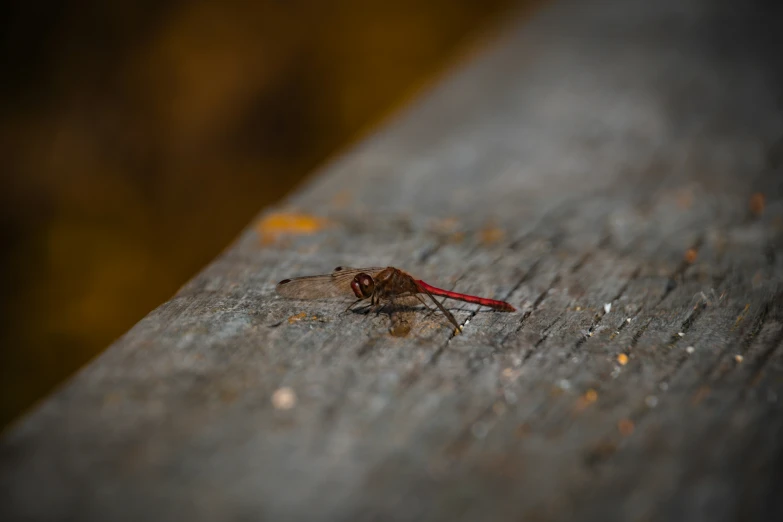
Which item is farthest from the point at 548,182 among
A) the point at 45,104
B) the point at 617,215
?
the point at 45,104

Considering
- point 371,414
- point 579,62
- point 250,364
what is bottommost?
point 371,414

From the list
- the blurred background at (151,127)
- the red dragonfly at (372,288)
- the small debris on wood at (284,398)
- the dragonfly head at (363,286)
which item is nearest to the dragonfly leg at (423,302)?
the red dragonfly at (372,288)

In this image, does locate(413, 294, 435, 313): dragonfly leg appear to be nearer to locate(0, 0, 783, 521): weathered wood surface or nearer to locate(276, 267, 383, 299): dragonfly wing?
locate(0, 0, 783, 521): weathered wood surface

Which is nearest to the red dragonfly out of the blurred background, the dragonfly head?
the dragonfly head

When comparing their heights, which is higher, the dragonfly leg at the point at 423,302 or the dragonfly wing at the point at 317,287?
the dragonfly wing at the point at 317,287

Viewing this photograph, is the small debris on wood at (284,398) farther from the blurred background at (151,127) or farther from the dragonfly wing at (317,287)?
the blurred background at (151,127)

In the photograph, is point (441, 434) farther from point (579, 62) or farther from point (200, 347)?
point (579, 62)

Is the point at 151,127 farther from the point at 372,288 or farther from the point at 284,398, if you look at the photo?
the point at 284,398
